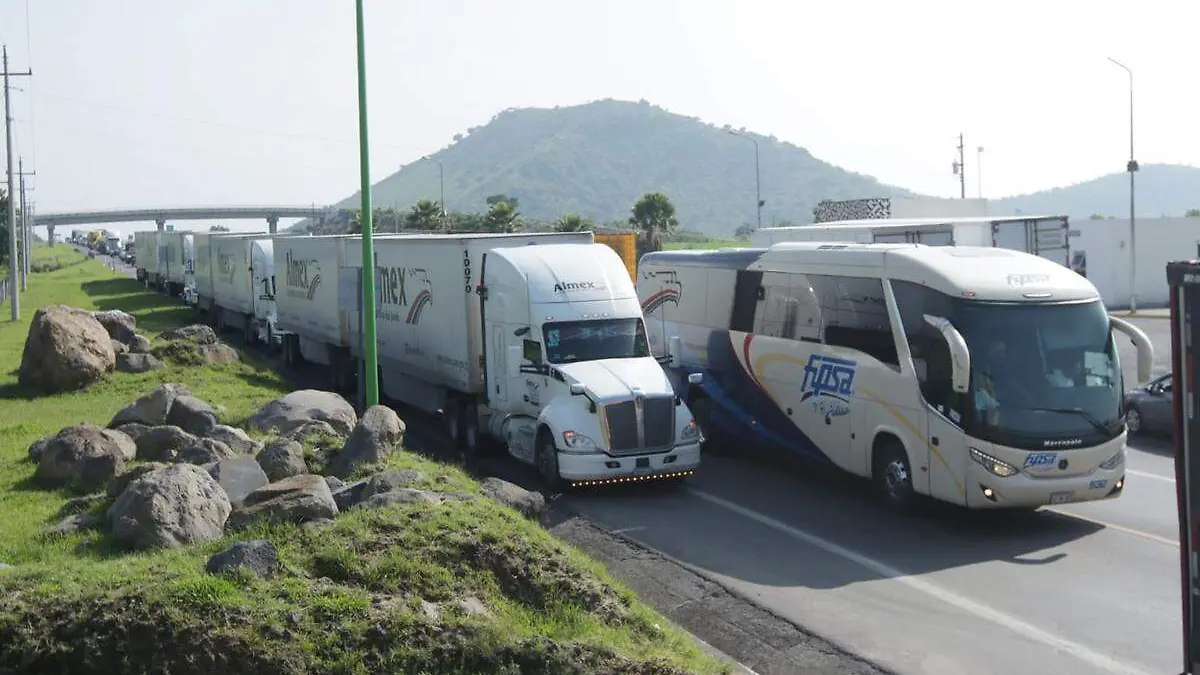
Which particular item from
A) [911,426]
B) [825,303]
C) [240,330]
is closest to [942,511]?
[911,426]

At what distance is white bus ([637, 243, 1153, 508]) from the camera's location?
47.7 feet

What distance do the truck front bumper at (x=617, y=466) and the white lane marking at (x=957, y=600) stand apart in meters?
1.19

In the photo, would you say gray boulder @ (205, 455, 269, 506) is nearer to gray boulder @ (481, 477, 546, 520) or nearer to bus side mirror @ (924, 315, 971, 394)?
gray boulder @ (481, 477, 546, 520)

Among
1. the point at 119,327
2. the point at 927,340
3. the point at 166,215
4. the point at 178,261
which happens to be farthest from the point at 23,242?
the point at 166,215

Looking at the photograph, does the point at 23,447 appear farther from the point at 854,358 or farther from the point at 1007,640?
the point at 1007,640

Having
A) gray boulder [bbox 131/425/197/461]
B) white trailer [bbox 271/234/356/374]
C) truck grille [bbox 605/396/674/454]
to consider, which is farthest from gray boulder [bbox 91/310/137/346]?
truck grille [bbox 605/396/674/454]

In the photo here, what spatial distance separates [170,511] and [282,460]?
11.2 feet

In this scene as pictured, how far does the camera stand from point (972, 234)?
3058 centimetres

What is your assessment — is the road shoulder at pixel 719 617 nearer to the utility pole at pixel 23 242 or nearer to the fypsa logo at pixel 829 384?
the fypsa logo at pixel 829 384

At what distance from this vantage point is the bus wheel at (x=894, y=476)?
51.9 feet

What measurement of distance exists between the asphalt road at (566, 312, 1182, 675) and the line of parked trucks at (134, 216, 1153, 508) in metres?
0.60

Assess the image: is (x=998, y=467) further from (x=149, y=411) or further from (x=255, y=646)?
(x=149, y=411)

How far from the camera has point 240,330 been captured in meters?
44.9

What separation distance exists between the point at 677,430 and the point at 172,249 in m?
48.8
